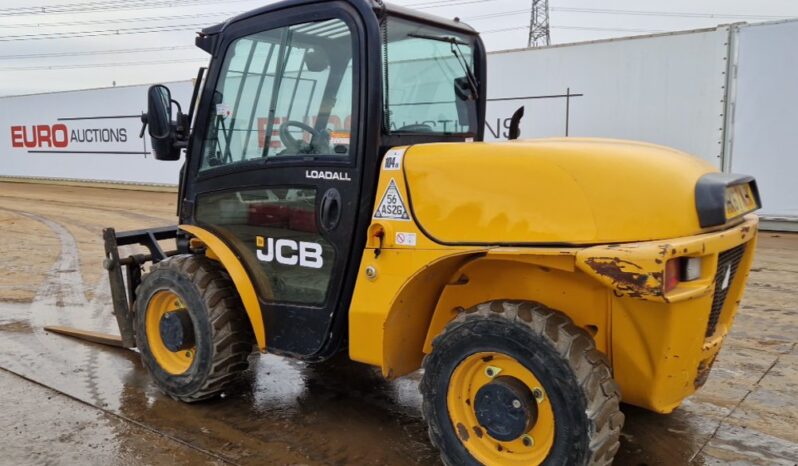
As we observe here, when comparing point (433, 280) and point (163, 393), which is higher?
point (433, 280)

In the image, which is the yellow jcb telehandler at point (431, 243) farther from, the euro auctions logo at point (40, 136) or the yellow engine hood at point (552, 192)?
the euro auctions logo at point (40, 136)

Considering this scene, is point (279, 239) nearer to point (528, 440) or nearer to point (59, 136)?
point (528, 440)

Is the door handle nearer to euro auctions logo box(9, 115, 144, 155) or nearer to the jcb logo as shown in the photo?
the jcb logo

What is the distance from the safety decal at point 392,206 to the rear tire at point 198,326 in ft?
4.04

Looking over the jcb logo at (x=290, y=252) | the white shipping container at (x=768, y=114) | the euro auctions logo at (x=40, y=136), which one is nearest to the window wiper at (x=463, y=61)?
the jcb logo at (x=290, y=252)

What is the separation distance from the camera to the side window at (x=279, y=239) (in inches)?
134

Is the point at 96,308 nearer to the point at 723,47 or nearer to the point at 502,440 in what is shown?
the point at 502,440

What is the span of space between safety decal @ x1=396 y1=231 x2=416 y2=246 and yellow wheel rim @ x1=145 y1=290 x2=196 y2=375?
68.0 inches

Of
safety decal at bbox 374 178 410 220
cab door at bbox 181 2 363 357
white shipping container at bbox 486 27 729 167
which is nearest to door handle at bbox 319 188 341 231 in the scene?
cab door at bbox 181 2 363 357

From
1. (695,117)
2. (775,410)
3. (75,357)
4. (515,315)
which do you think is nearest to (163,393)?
(75,357)

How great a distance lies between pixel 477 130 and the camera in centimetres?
406

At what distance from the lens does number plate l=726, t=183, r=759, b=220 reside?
2.68m

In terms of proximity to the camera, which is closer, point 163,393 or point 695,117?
point 163,393

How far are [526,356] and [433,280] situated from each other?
0.62 m
